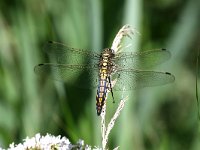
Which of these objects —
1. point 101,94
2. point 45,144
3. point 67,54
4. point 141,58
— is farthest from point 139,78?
point 45,144

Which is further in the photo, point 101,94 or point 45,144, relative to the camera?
point 101,94

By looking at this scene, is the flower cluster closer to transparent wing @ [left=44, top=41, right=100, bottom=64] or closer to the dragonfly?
the dragonfly

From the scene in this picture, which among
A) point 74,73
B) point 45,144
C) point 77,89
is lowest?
point 45,144

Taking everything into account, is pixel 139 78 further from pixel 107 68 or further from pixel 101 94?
pixel 101 94

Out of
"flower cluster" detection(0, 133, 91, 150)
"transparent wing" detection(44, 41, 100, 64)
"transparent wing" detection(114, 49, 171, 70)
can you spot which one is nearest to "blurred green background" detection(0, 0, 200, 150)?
"transparent wing" detection(44, 41, 100, 64)

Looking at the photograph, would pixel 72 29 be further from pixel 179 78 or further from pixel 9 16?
pixel 179 78

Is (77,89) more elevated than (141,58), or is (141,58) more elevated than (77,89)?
(141,58)
